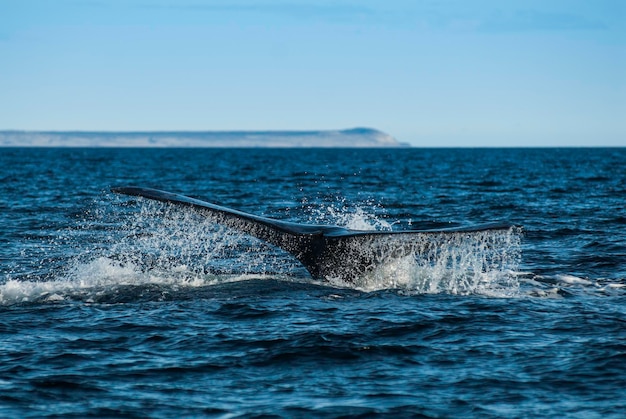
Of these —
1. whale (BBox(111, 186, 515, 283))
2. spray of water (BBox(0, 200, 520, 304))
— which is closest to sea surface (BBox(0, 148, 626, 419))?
spray of water (BBox(0, 200, 520, 304))

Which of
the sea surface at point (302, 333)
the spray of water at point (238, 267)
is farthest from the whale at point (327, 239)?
the sea surface at point (302, 333)

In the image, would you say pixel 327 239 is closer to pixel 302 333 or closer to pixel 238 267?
pixel 302 333

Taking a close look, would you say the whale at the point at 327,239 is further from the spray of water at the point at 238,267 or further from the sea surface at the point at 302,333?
the sea surface at the point at 302,333

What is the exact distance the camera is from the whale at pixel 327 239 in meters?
10.6

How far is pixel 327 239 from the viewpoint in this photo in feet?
37.3

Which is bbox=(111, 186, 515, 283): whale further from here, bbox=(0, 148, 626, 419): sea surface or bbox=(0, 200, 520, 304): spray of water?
bbox=(0, 148, 626, 419): sea surface

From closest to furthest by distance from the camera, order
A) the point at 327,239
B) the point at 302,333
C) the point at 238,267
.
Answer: the point at 302,333, the point at 327,239, the point at 238,267

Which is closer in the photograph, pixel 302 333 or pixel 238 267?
pixel 302 333

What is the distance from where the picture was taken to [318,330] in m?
9.88

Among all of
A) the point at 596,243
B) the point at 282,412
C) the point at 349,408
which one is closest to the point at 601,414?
the point at 349,408

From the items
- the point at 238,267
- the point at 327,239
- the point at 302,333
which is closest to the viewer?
the point at 302,333

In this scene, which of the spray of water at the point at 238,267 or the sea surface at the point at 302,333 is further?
the spray of water at the point at 238,267

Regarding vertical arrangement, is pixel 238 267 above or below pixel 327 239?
below

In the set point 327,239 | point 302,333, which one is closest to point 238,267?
point 327,239
